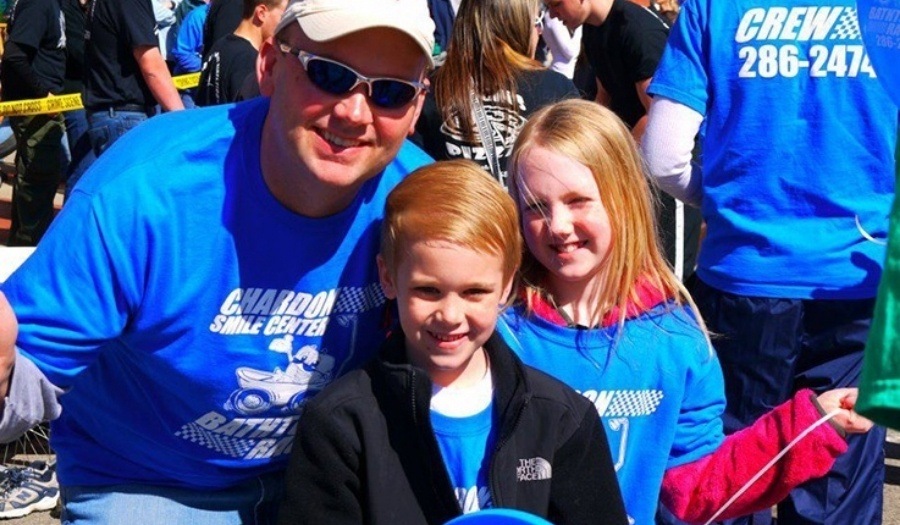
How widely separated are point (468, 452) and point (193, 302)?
556 mm

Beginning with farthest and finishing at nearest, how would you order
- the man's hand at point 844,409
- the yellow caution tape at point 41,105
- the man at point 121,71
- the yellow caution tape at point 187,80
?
the yellow caution tape at point 187,80
the yellow caution tape at point 41,105
the man at point 121,71
the man's hand at point 844,409

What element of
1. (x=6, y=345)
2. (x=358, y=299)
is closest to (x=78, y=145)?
(x=358, y=299)

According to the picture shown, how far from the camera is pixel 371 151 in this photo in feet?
7.83

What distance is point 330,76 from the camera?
7.66 ft

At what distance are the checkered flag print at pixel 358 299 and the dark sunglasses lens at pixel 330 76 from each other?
0.39 metres

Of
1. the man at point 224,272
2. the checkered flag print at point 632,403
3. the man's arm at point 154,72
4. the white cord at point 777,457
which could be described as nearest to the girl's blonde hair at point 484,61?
the man at point 224,272

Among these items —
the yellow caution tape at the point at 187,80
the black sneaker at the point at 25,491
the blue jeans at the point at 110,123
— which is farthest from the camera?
the yellow caution tape at the point at 187,80

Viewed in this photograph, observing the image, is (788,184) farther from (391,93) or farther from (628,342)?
(391,93)

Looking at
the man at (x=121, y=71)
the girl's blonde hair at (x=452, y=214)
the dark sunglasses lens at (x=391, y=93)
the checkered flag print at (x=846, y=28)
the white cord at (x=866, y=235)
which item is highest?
the dark sunglasses lens at (x=391, y=93)

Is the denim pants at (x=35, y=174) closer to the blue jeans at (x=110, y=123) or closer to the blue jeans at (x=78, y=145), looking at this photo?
the blue jeans at (x=78, y=145)

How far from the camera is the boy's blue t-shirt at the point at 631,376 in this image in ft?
8.66

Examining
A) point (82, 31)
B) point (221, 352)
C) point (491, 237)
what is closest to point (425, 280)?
point (491, 237)

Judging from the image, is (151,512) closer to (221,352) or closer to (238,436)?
(238,436)

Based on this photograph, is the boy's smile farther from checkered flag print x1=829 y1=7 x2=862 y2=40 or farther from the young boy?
checkered flag print x1=829 y1=7 x2=862 y2=40
